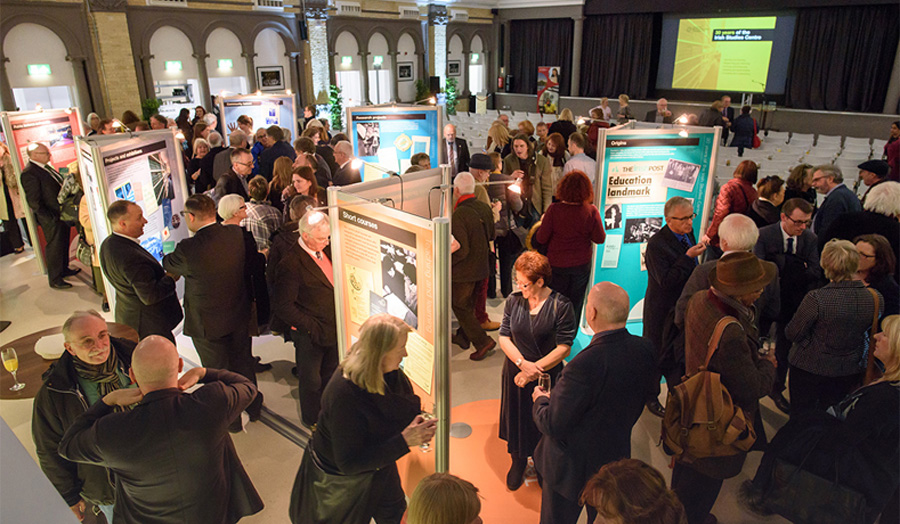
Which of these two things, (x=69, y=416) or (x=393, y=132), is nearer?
(x=69, y=416)

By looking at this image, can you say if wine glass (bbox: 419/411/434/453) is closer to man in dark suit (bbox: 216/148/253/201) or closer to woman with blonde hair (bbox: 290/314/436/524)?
woman with blonde hair (bbox: 290/314/436/524)

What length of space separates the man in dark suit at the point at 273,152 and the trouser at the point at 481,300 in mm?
2829

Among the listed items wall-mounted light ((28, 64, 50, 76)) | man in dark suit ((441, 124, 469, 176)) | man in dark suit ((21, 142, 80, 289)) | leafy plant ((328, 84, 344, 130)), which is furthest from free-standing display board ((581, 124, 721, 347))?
leafy plant ((328, 84, 344, 130))

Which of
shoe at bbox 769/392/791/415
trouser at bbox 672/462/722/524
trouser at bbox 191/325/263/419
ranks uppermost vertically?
trouser at bbox 191/325/263/419

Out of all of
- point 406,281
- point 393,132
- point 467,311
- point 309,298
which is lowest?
point 467,311

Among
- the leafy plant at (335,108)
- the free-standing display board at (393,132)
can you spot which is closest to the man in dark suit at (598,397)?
the free-standing display board at (393,132)

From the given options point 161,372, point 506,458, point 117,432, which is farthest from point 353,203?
point 506,458

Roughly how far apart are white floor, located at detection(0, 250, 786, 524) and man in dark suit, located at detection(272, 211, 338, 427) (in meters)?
0.59

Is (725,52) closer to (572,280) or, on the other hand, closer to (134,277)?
(572,280)

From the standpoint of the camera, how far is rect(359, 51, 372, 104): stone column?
18.3 m

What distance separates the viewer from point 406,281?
2.29 metres

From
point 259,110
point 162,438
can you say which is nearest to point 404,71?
point 259,110

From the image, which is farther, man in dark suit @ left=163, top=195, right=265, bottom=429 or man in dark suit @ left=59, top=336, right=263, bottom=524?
man in dark suit @ left=163, top=195, right=265, bottom=429

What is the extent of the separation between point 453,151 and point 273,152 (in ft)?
7.11
